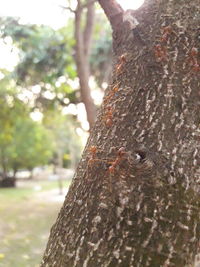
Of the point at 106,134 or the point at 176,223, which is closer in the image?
the point at 176,223

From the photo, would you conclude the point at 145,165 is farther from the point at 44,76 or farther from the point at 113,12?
the point at 44,76

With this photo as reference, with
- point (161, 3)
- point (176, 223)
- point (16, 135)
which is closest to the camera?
point (176, 223)

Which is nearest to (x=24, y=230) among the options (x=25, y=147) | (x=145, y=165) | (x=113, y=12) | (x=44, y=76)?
(x=44, y=76)

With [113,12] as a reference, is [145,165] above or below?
below

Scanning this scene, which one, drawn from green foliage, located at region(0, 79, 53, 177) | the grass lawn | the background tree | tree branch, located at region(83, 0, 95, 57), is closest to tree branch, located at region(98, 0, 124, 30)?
the background tree

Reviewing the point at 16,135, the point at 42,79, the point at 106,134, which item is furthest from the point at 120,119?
the point at 16,135

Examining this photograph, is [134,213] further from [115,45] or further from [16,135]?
[16,135]

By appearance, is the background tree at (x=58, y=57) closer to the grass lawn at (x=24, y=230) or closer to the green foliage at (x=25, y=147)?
the grass lawn at (x=24, y=230)
